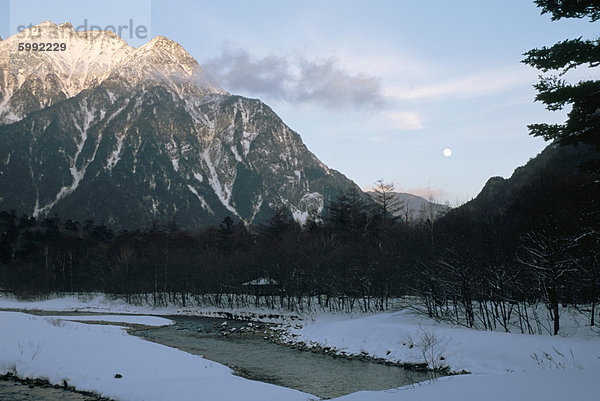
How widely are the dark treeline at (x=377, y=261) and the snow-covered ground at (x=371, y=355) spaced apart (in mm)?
4416

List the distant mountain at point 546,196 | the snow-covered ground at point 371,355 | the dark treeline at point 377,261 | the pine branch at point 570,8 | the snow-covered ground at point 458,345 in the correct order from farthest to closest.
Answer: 1. the dark treeline at point 377,261
2. the snow-covered ground at point 458,345
3. the distant mountain at point 546,196
4. the pine branch at point 570,8
5. the snow-covered ground at point 371,355

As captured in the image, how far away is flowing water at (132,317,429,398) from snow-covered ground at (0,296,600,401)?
205 cm

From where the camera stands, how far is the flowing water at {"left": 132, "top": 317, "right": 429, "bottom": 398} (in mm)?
22828

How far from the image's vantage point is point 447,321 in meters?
37.9

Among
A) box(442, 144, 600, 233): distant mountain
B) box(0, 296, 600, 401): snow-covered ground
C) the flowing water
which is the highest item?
box(442, 144, 600, 233): distant mountain

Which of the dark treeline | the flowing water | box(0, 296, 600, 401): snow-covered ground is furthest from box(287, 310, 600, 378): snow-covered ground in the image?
the dark treeline

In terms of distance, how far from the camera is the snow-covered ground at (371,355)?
10148 millimetres

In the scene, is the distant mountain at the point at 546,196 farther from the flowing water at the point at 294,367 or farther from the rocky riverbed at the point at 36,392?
the rocky riverbed at the point at 36,392

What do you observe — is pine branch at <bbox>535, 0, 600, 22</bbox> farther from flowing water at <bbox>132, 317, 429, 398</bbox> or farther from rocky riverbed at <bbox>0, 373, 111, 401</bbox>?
rocky riverbed at <bbox>0, 373, 111, 401</bbox>

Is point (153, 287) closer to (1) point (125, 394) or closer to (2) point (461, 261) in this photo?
(2) point (461, 261)

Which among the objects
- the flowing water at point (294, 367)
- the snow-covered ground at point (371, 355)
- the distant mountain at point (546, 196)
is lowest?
the flowing water at point (294, 367)

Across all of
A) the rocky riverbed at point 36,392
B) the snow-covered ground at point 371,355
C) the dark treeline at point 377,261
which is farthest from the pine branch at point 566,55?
the rocky riverbed at point 36,392

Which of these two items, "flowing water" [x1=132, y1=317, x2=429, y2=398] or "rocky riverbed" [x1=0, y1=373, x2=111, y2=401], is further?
"flowing water" [x1=132, y1=317, x2=429, y2=398]

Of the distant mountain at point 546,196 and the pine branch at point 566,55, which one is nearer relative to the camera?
the pine branch at point 566,55
